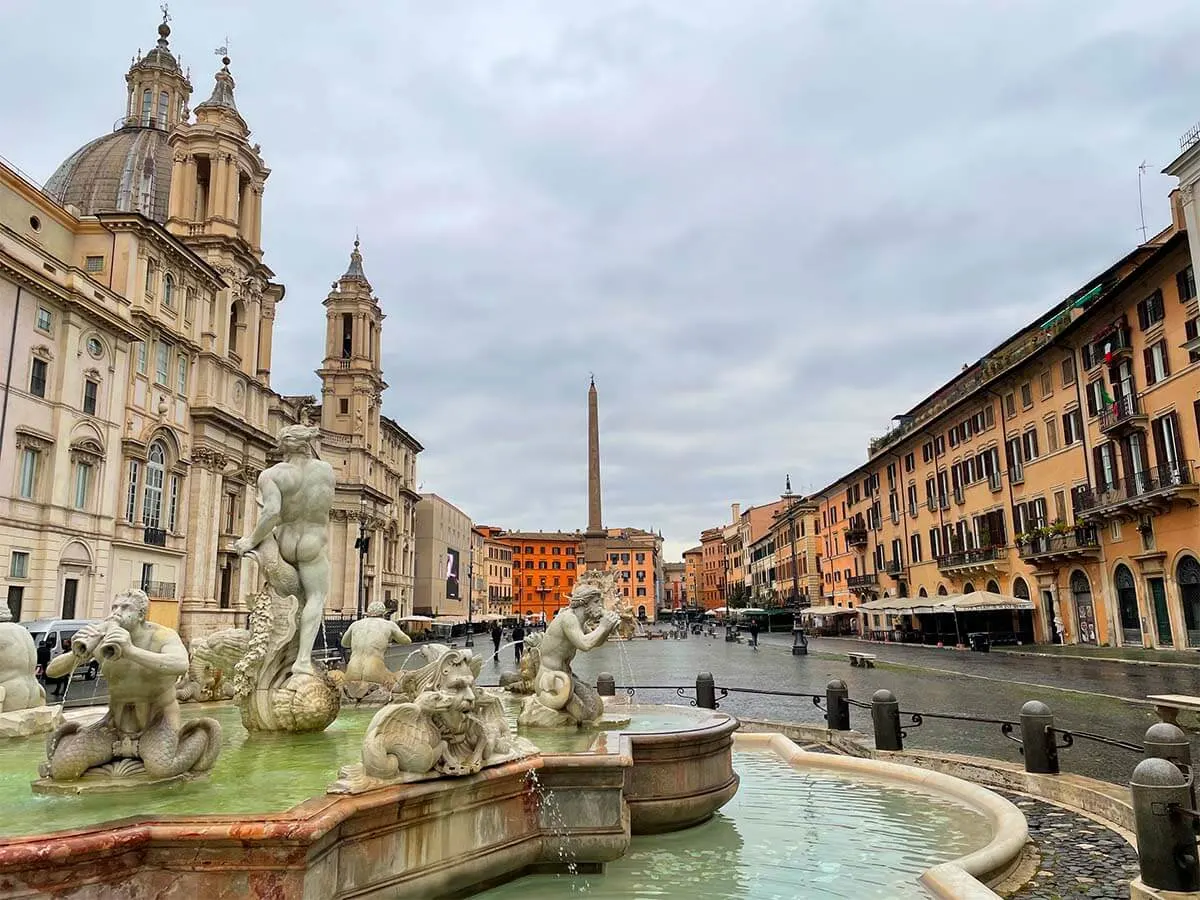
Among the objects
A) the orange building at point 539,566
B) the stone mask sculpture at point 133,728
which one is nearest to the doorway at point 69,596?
the stone mask sculpture at point 133,728

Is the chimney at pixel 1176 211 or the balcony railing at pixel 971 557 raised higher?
the chimney at pixel 1176 211

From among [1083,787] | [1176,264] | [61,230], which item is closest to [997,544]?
[1176,264]

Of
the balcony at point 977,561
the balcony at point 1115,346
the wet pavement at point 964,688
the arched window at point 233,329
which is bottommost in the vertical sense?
the wet pavement at point 964,688

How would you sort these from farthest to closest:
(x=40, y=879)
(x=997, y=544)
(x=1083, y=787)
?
(x=997, y=544), (x=1083, y=787), (x=40, y=879)

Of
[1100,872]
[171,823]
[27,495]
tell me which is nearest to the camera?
[171,823]

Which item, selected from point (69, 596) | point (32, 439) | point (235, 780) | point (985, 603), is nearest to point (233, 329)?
point (32, 439)

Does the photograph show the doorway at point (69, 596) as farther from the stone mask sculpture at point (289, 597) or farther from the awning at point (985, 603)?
the awning at point (985, 603)

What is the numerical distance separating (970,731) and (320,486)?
32.1ft

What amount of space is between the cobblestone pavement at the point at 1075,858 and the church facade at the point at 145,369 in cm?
1797

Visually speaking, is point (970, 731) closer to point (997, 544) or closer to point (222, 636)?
point (222, 636)

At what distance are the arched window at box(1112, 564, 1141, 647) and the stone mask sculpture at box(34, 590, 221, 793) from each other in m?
31.9

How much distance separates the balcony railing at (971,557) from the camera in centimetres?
3875

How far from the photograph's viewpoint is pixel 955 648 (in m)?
35.9

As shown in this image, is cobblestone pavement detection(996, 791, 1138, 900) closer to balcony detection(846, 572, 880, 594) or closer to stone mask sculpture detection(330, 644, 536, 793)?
stone mask sculpture detection(330, 644, 536, 793)
